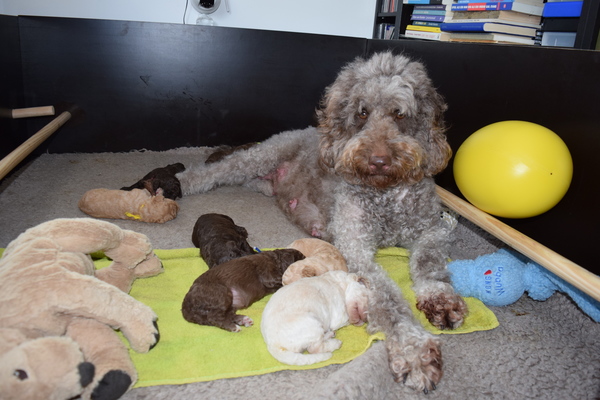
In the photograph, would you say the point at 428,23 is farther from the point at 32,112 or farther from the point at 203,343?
the point at 203,343

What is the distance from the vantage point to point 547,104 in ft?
8.48

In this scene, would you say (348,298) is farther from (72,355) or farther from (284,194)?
(284,194)

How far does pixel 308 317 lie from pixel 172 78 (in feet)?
11.5

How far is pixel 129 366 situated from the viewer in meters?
1.67

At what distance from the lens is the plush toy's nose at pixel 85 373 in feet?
4.90

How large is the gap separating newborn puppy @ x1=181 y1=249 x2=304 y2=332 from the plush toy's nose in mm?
554

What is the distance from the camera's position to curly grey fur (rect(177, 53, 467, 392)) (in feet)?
7.52

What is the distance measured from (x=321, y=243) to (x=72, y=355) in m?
1.39

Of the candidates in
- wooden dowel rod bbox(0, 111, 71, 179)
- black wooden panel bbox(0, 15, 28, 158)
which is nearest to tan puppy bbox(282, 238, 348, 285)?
wooden dowel rod bbox(0, 111, 71, 179)

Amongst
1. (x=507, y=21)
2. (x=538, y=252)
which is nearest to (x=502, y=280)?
(x=538, y=252)

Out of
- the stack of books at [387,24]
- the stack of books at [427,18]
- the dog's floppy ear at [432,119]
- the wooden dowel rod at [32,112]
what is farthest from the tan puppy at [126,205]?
the stack of books at [387,24]

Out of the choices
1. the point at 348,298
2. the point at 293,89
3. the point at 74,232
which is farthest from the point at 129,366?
the point at 293,89

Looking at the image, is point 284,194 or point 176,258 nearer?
point 176,258

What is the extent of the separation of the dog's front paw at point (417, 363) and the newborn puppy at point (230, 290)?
0.65m
